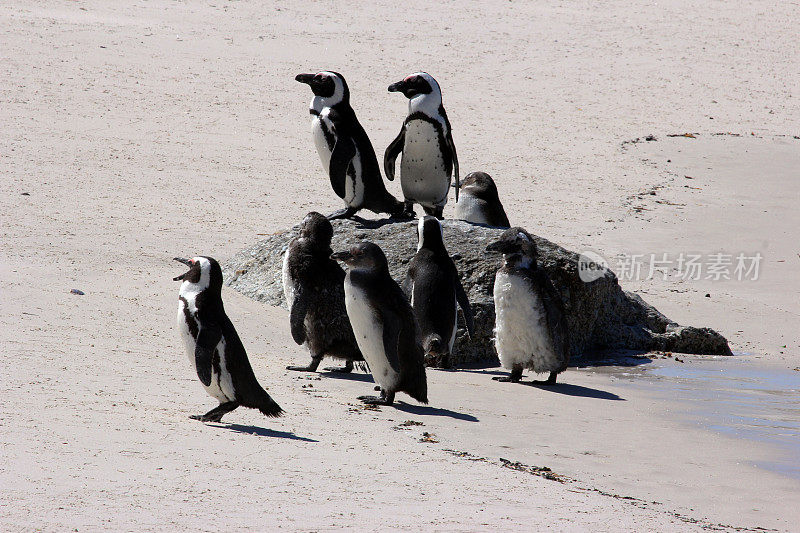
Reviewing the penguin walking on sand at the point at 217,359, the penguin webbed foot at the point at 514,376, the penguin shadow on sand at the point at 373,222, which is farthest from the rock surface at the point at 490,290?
the penguin walking on sand at the point at 217,359

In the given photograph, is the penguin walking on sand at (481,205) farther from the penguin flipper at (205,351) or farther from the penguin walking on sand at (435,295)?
the penguin flipper at (205,351)

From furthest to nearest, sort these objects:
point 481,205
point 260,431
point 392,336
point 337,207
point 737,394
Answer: point 337,207
point 481,205
point 737,394
point 392,336
point 260,431

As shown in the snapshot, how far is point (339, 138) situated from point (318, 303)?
1.81m

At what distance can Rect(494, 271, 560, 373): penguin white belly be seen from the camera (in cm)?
666

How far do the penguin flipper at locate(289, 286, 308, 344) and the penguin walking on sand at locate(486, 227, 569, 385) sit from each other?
49.8 inches

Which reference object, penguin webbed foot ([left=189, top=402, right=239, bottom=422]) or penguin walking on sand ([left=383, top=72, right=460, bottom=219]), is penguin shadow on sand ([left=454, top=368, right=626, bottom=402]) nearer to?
penguin walking on sand ([left=383, top=72, right=460, bottom=219])

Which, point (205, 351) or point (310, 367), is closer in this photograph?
point (205, 351)

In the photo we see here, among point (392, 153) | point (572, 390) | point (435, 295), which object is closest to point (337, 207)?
point (392, 153)

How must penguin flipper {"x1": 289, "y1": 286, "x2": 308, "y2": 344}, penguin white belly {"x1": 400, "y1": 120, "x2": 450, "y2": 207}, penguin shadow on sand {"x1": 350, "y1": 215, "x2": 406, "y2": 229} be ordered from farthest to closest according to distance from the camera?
penguin white belly {"x1": 400, "y1": 120, "x2": 450, "y2": 207}, penguin shadow on sand {"x1": 350, "y1": 215, "x2": 406, "y2": 229}, penguin flipper {"x1": 289, "y1": 286, "x2": 308, "y2": 344}

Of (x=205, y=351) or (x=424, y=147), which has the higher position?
(x=424, y=147)

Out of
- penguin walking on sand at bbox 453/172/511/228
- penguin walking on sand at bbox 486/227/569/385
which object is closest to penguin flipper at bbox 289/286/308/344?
penguin walking on sand at bbox 486/227/569/385

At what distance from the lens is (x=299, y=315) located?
20.8 feet

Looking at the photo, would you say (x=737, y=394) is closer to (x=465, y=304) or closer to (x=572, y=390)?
(x=572, y=390)

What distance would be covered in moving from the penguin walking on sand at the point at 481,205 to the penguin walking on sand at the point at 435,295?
7.51 ft
